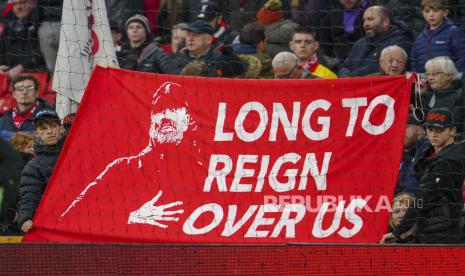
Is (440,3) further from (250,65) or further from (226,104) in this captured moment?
(226,104)

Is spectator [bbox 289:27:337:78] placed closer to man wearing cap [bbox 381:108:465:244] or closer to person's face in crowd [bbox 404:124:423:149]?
person's face in crowd [bbox 404:124:423:149]

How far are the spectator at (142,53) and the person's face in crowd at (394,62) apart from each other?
1.83m

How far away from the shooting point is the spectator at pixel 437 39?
941cm

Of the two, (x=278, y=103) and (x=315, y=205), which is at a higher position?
(x=278, y=103)

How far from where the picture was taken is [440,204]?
25.3 ft

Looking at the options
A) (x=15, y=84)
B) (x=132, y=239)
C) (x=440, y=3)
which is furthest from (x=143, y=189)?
(x=440, y=3)

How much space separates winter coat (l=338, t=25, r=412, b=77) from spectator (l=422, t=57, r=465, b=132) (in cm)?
A: 68

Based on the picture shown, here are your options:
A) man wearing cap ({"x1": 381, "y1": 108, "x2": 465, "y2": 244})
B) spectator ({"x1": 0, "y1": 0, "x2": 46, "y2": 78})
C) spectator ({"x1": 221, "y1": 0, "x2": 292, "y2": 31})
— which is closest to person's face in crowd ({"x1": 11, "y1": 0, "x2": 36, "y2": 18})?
spectator ({"x1": 0, "y1": 0, "x2": 46, "y2": 78})

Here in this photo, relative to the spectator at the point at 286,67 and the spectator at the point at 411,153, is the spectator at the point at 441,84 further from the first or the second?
the spectator at the point at 286,67

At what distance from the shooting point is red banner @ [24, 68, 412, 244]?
25.6ft

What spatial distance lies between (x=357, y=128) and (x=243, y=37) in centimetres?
259

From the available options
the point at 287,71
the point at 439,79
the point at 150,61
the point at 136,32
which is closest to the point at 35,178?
the point at 287,71

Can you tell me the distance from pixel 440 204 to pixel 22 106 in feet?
12.3

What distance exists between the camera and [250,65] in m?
9.66
